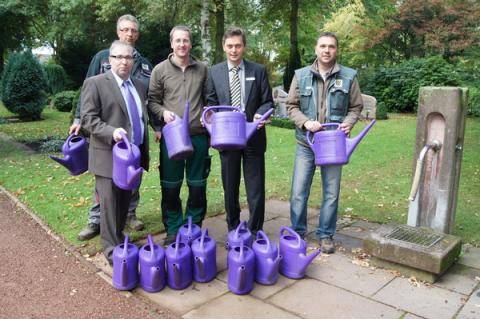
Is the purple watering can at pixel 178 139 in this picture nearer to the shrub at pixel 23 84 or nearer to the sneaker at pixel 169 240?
the sneaker at pixel 169 240

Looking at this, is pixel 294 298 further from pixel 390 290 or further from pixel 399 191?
pixel 399 191

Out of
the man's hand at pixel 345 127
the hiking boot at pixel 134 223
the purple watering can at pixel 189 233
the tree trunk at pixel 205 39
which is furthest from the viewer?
the tree trunk at pixel 205 39

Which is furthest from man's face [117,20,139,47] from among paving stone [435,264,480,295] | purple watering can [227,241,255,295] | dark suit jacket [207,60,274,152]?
paving stone [435,264,480,295]

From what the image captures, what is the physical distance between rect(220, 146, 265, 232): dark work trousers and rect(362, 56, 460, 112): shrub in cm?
1403

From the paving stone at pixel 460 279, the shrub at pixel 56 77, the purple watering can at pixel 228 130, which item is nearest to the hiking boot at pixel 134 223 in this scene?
the purple watering can at pixel 228 130

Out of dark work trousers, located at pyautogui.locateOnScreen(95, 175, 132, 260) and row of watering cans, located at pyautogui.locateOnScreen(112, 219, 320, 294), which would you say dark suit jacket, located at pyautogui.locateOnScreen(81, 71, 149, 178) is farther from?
row of watering cans, located at pyautogui.locateOnScreen(112, 219, 320, 294)

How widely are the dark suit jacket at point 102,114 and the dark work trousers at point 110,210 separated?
113mm

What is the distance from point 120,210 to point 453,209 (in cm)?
297

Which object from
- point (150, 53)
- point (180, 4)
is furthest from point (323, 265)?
point (150, 53)

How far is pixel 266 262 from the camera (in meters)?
3.25

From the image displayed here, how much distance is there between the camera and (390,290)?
10.8 feet

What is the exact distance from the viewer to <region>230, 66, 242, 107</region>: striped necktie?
12.4ft

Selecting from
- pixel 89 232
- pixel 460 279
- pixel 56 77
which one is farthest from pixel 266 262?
pixel 56 77

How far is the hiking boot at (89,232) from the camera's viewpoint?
4.24m
